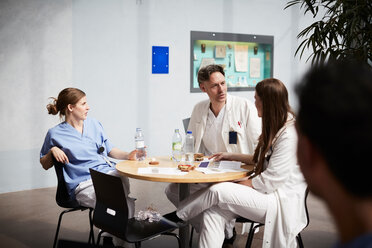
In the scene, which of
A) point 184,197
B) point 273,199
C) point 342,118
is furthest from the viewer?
point 184,197

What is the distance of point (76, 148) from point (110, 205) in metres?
0.82

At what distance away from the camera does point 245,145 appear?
3.30 meters

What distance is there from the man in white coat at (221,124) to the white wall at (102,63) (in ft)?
7.84

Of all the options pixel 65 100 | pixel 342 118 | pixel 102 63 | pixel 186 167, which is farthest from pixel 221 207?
pixel 102 63

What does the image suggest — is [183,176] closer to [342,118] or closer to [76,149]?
[76,149]

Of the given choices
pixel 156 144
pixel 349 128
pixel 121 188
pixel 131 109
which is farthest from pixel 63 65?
pixel 349 128

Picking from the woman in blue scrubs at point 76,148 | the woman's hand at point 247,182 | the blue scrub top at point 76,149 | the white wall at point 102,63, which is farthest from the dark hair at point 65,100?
the white wall at point 102,63

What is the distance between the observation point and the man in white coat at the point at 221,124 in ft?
10.7

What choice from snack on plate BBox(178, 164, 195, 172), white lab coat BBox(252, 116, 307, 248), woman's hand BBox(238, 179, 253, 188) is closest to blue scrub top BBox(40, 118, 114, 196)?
snack on plate BBox(178, 164, 195, 172)

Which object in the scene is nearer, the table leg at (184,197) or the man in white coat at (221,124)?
the table leg at (184,197)

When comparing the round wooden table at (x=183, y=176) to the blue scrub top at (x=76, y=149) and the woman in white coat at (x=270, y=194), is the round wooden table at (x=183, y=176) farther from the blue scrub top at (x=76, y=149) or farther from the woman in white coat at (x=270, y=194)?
the blue scrub top at (x=76, y=149)

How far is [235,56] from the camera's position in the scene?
6.54 metres

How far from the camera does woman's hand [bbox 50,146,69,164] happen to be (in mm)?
2842

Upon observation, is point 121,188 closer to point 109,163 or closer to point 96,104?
point 109,163
